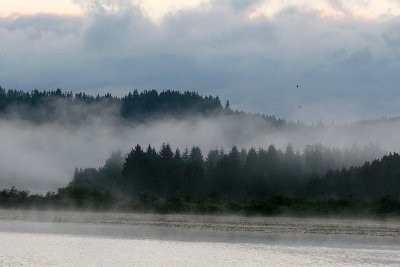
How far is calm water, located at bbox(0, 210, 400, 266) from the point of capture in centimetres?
5212

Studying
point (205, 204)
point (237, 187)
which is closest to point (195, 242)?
point (205, 204)

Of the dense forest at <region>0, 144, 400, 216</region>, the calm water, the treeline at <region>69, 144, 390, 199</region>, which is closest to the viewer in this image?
the calm water

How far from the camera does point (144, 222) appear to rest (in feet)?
311

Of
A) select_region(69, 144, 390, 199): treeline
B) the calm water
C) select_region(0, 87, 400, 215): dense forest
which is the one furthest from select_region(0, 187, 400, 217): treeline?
select_region(69, 144, 390, 199): treeline

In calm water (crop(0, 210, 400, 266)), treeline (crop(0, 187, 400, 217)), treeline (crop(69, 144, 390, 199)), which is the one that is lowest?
calm water (crop(0, 210, 400, 266))

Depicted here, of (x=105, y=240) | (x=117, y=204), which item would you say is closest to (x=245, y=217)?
(x=117, y=204)

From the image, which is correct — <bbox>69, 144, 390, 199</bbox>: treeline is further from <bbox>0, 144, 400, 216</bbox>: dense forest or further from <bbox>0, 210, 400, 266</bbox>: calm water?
<bbox>0, 210, 400, 266</bbox>: calm water

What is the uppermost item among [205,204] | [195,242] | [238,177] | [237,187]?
[238,177]

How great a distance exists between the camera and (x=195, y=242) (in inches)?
2598

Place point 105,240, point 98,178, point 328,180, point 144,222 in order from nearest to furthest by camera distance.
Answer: point 105,240, point 144,222, point 328,180, point 98,178

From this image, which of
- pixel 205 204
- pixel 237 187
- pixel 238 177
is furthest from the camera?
pixel 238 177

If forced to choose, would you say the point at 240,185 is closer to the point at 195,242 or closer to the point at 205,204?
the point at 205,204

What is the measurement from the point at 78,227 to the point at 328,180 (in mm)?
65724

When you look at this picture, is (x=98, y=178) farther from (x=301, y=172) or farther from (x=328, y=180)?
(x=328, y=180)
